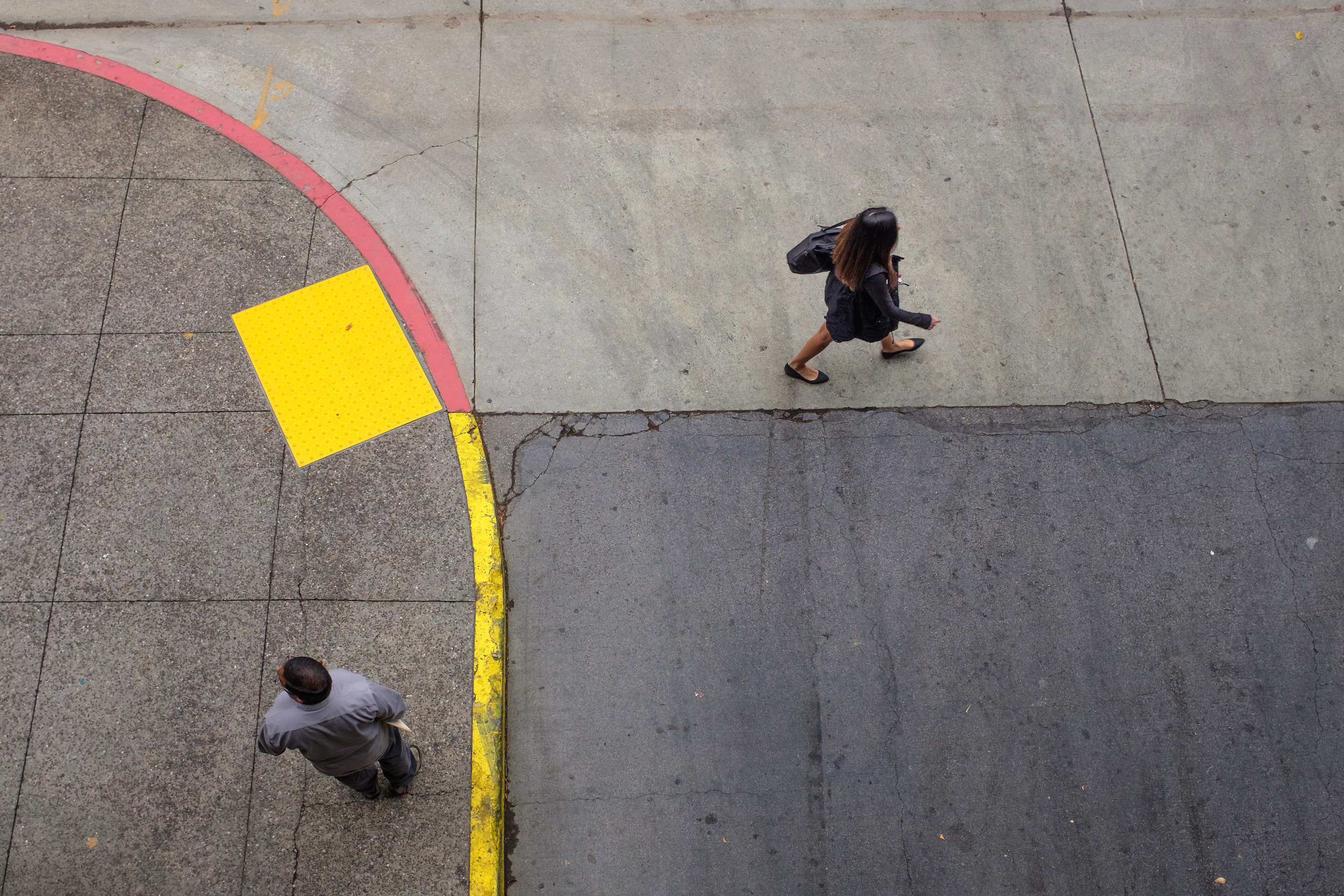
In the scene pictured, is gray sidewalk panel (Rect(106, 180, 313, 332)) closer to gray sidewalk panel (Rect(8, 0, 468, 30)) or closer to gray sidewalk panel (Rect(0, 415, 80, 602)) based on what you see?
gray sidewalk panel (Rect(0, 415, 80, 602))

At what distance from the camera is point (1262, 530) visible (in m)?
5.29

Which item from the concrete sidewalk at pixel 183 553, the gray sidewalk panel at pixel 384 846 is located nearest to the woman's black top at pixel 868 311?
the concrete sidewalk at pixel 183 553

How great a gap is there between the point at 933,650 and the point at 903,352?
6.70 feet

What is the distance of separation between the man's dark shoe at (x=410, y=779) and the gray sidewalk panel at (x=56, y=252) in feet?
11.8

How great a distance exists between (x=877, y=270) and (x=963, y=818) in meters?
3.02

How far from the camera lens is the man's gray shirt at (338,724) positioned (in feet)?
11.1

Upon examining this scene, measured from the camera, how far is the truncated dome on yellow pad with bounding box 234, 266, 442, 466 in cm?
536

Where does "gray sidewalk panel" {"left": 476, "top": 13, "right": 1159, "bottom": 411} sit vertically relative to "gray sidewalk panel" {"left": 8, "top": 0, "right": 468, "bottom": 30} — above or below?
below

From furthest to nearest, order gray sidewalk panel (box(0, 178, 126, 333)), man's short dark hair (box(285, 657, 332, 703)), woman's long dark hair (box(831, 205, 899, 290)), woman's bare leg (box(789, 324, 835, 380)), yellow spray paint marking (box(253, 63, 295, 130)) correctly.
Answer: yellow spray paint marking (box(253, 63, 295, 130)) < gray sidewalk panel (box(0, 178, 126, 333)) < woman's bare leg (box(789, 324, 835, 380)) < woman's long dark hair (box(831, 205, 899, 290)) < man's short dark hair (box(285, 657, 332, 703))

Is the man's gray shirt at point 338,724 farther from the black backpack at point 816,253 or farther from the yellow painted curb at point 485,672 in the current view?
the black backpack at point 816,253

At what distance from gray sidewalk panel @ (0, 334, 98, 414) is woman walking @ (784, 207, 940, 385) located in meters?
4.70

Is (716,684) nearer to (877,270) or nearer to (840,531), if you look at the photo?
(840,531)

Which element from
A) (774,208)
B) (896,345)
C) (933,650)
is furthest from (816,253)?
(933,650)

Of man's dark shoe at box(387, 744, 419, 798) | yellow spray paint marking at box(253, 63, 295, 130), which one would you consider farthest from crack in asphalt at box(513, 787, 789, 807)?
yellow spray paint marking at box(253, 63, 295, 130)
